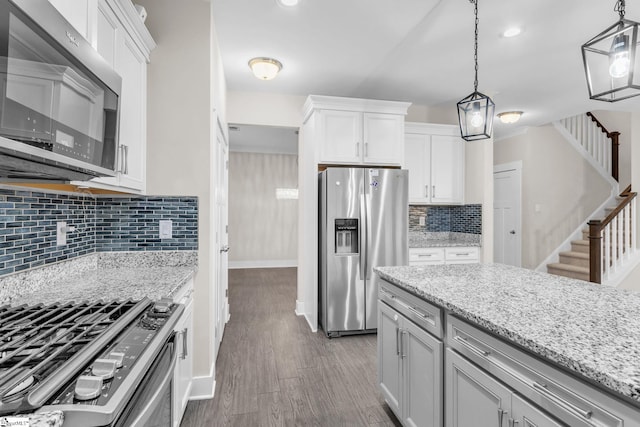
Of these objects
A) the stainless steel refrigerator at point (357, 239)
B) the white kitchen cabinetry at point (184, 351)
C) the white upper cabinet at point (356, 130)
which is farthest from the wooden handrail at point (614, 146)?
the white kitchen cabinetry at point (184, 351)

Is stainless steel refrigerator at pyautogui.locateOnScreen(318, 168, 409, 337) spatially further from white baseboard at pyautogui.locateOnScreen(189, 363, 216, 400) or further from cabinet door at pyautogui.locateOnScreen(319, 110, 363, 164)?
white baseboard at pyautogui.locateOnScreen(189, 363, 216, 400)

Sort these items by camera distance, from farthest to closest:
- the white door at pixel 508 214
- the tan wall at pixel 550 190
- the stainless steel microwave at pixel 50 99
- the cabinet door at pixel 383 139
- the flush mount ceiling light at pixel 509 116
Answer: the white door at pixel 508 214 < the tan wall at pixel 550 190 < the flush mount ceiling light at pixel 509 116 < the cabinet door at pixel 383 139 < the stainless steel microwave at pixel 50 99

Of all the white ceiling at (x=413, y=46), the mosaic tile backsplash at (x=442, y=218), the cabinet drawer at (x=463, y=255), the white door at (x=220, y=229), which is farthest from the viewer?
the mosaic tile backsplash at (x=442, y=218)

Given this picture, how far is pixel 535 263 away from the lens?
5512mm

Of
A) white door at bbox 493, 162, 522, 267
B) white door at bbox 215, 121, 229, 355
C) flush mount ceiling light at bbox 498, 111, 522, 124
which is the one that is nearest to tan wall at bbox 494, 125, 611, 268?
white door at bbox 493, 162, 522, 267

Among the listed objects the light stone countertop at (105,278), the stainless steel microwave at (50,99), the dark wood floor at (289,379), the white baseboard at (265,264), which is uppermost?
the stainless steel microwave at (50,99)

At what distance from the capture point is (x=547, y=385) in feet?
3.08

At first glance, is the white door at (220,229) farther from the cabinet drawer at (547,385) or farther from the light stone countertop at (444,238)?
the light stone countertop at (444,238)

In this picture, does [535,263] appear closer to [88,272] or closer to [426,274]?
[426,274]

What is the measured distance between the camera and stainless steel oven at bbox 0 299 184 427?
69cm

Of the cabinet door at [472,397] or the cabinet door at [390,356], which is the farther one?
the cabinet door at [390,356]

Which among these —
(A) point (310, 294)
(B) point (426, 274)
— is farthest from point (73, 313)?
(A) point (310, 294)

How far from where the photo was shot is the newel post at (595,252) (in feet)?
13.8

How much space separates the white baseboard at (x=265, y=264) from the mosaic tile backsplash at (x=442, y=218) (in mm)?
3833
